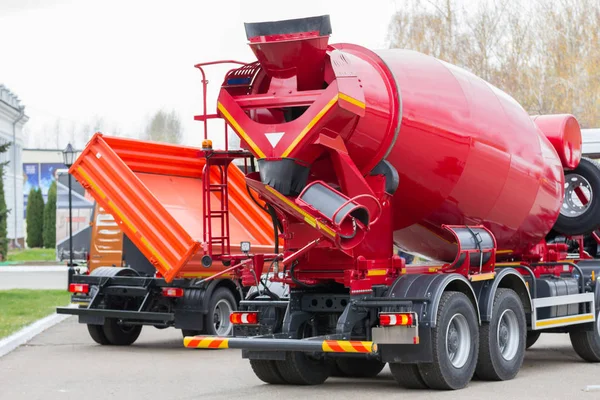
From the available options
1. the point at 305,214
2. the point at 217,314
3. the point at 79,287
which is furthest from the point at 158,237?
the point at 305,214

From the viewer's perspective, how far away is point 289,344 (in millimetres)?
9930

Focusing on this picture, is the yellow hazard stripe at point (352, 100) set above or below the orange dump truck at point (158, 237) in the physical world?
above

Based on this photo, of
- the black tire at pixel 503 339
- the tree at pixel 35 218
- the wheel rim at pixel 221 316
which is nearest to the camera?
the black tire at pixel 503 339

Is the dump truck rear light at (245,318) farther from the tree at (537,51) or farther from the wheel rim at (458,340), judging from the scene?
the tree at (537,51)

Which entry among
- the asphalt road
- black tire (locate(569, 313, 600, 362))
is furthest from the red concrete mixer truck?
black tire (locate(569, 313, 600, 362))

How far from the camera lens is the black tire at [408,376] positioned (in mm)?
10273

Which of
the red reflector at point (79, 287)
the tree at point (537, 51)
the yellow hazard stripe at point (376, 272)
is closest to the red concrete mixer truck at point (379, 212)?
the yellow hazard stripe at point (376, 272)

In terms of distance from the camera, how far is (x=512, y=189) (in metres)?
12.0

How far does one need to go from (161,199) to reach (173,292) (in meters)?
1.36

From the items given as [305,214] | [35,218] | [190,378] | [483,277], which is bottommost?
[190,378]

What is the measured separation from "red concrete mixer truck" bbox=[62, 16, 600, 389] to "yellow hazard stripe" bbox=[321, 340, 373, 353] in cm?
1

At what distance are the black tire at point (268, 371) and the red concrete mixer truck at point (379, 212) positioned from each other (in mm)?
16

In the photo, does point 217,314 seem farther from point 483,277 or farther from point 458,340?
point 458,340

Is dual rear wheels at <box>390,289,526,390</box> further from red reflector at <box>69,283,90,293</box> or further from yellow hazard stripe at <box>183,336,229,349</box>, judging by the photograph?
red reflector at <box>69,283,90,293</box>
